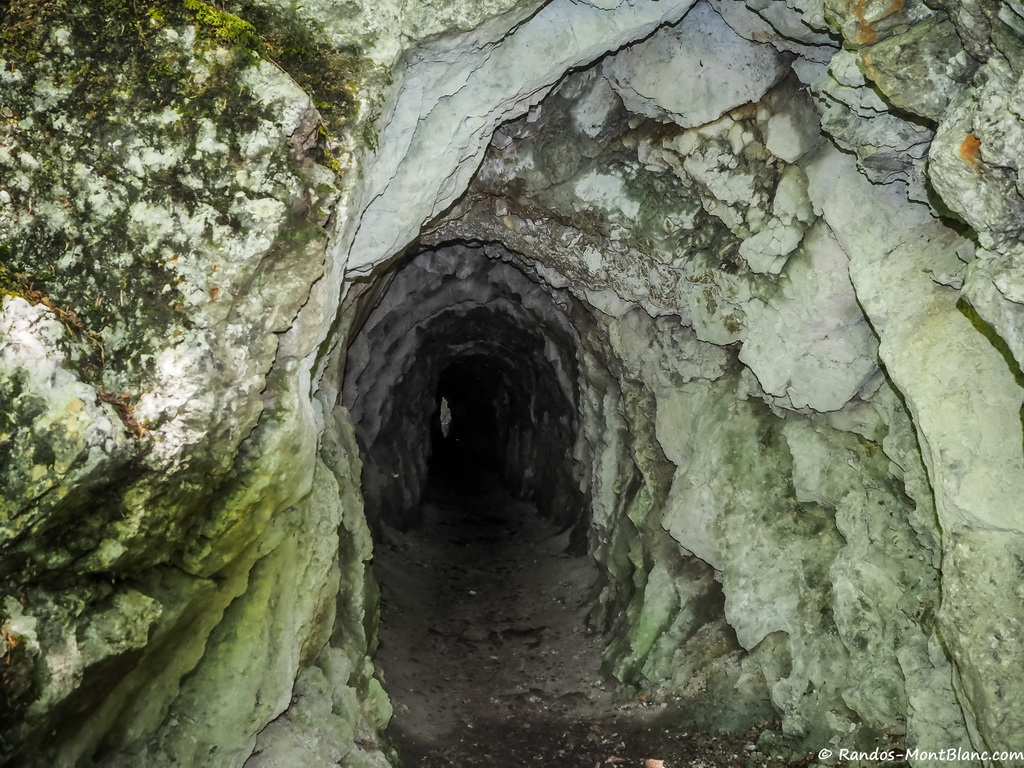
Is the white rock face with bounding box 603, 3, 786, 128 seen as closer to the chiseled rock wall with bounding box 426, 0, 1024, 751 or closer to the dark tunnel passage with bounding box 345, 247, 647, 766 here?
the chiseled rock wall with bounding box 426, 0, 1024, 751

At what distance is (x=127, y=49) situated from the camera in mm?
3600

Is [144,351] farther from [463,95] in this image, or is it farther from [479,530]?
[479,530]

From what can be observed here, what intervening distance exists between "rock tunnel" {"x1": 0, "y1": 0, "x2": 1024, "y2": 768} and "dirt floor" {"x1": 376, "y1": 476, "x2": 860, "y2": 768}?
6 centimetres

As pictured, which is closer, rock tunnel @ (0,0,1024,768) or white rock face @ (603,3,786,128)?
rock tunnel @ (0,0,1024,768)

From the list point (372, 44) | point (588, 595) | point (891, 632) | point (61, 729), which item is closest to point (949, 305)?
point (891, 632)

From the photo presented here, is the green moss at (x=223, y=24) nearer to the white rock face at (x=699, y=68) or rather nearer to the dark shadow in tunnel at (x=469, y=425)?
the white rock face at (x=699, y=68)

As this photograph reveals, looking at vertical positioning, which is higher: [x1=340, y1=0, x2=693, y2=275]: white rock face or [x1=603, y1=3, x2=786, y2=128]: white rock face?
[x1=603, y1=3, x2=786, y2=128]: white rock face

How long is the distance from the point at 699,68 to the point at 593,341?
3.81 metres

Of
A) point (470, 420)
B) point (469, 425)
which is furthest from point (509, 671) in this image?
point (469, 425)

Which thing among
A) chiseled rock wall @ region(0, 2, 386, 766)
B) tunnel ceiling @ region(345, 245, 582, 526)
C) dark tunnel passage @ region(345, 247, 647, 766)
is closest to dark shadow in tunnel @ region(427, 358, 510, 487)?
dark tunnel passage @ region(345, 247, 647, 766)

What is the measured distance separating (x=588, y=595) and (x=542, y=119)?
18.6ft

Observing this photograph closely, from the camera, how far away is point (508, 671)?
7727 millimetres

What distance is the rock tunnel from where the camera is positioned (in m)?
3.33

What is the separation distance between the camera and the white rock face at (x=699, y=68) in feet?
17.7
